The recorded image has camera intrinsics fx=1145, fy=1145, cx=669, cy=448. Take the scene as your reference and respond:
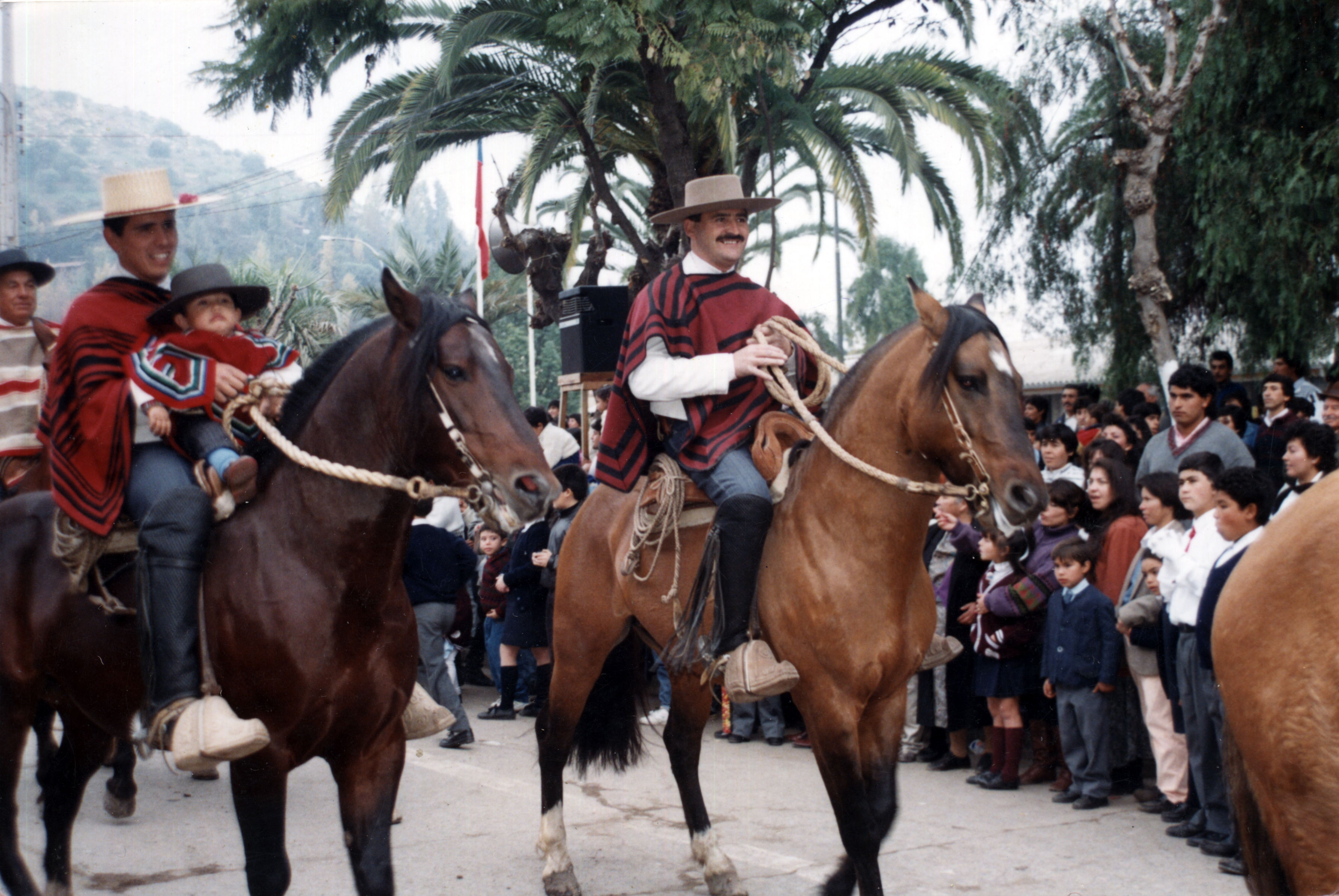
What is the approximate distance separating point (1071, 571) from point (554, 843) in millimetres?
3292

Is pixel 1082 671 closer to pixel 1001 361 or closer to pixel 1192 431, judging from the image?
pixel 1192 431

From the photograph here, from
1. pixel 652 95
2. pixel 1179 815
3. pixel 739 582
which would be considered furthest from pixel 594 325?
pixel 739 582

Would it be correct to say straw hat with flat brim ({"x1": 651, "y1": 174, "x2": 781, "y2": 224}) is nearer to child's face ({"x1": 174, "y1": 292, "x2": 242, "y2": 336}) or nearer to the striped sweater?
child's face ({"x1": 174, "y1": 292, "x2": 242, "y2": 336})

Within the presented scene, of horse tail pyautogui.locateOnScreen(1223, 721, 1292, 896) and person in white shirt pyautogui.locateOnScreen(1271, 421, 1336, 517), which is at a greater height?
person in white shirt pyautogui.locateOnScreen(1271, 421, 1336, 517)

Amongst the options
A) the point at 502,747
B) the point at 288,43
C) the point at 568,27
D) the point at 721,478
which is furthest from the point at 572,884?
the point at 288,43

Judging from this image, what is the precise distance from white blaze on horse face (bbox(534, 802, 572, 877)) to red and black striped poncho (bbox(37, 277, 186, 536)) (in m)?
2.45

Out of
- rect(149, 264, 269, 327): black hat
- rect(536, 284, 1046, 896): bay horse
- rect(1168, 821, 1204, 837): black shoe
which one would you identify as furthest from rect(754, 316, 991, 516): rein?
rect(1168, 821, 1204, 837): black shoe

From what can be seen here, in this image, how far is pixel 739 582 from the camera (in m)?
4.25

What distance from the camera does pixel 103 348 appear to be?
3.77m

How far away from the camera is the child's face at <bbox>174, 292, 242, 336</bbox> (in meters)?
3.77

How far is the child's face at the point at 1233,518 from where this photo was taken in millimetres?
5348

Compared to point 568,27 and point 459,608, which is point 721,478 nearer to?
point 459,608

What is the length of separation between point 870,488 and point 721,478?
0.60 meters

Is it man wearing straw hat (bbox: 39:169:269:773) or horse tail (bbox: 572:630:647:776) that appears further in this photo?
horse tail (bbox: 572:630:647:776)
